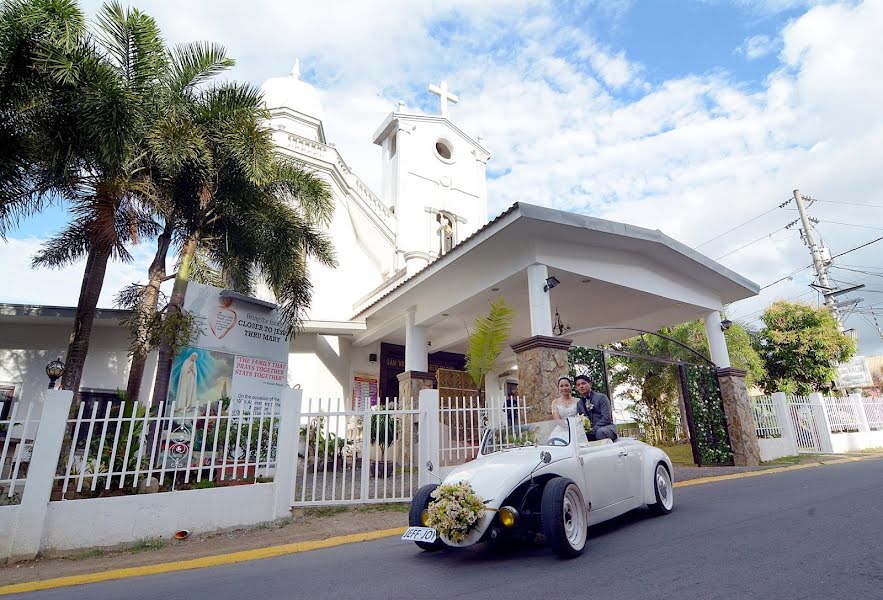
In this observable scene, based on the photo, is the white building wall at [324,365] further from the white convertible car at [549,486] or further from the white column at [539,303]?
the white convertible car at [549,486]

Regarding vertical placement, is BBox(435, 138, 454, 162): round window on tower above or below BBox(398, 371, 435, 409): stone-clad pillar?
above

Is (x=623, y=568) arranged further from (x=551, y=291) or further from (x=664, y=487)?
(x=551, y=291)

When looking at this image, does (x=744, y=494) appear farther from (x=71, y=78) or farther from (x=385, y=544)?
(x=71, y=78)

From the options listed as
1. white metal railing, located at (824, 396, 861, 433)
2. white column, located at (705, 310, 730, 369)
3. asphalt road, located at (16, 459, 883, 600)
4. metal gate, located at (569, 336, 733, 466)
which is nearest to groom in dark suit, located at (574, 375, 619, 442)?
asphalt road, located at (16, 459, 883, 600)

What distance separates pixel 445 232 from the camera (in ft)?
63.9

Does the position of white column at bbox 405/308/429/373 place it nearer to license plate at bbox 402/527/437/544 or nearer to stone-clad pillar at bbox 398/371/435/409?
stone-clad pillar at bbox 398/371/435/409

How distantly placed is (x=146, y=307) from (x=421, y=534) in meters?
6.75

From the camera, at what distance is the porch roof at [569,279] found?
860 centimetres

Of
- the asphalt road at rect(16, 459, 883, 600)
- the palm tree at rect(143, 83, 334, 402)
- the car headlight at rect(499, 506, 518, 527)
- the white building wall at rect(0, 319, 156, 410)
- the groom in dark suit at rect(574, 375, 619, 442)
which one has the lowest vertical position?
the asphalt road at rect(16, 459, 883, 600)

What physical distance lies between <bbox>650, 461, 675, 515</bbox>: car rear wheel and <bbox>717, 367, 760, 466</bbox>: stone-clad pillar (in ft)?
22.7

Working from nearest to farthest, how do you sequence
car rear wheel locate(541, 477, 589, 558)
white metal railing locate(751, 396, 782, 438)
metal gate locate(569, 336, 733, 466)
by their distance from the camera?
1. car rear wheel locate(541, 477, 589, 558)
2. metal gate locate(569, 336, 733, 466)
3. white metal railing locate(751, 396, 782, 438)

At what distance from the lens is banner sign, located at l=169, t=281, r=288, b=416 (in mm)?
10320

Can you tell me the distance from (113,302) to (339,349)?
5.53m

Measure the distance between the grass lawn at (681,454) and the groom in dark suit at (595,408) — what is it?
281 inches
